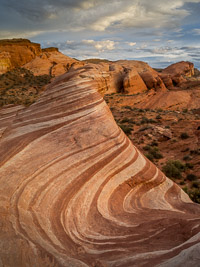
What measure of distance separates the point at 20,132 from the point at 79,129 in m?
1.71

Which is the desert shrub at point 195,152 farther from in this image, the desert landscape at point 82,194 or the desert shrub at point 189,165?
the desert landscape at point 82,194

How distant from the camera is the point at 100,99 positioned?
7352mm

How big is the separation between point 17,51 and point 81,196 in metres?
54.0

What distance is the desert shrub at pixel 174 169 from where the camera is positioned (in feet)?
35.4

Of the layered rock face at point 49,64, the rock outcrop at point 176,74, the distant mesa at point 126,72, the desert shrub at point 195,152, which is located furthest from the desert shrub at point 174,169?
the layered rock face at point 49,64

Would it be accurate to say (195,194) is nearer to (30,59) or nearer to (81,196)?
(81,196)

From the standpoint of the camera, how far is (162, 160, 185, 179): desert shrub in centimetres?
1080

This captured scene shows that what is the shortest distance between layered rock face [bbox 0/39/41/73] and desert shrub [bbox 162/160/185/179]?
45012 millimetres

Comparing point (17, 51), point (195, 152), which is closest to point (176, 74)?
point (17, 51)

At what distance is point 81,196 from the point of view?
15.1 ft

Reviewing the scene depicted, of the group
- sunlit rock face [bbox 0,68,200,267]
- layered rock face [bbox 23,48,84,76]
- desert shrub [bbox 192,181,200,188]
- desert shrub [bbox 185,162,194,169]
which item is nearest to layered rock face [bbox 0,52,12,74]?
layered rock face [bbox 23,48,84,76]

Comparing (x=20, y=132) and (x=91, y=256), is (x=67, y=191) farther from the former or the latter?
(x=20, y=132)

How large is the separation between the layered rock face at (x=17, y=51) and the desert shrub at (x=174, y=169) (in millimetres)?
45012

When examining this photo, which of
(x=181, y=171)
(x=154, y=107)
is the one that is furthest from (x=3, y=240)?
(x=154, y=107)
